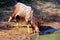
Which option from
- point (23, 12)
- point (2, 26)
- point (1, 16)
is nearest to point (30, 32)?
point (23, 12)

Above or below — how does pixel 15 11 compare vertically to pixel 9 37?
above

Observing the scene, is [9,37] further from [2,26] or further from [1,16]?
[1,16]

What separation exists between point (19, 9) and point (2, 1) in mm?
4842

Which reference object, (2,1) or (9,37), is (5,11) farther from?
(9,37)

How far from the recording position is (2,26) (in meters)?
11.3

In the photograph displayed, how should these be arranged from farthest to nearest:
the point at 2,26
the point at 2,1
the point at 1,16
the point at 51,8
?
the point at 51,8
the point at 2,1
the point at 1,16
the point at 2,26

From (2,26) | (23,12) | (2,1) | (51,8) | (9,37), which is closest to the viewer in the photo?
(9,37)

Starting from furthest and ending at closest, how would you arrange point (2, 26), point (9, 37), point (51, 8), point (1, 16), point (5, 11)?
1. point (51, 8)
2. point (5, 11)
3. point (1, 16)
4. point (2, 26)
5. point (9, 37)

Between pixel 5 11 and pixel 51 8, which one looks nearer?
pixel 5 11

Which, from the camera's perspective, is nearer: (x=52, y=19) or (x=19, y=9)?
(x=19, y=9)

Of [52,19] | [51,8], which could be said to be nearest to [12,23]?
[52,19]

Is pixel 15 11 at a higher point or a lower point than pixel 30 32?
higher

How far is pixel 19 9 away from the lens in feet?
34.8

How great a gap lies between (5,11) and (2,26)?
2.91 meters
